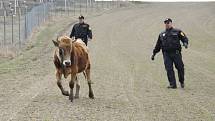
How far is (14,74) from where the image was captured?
20922 millimetres

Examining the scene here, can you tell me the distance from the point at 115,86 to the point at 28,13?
27.5 meters

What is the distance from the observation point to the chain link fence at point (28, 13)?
1405 inches

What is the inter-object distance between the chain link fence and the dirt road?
109 cm

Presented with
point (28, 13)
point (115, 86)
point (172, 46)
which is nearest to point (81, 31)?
point (115, 86)

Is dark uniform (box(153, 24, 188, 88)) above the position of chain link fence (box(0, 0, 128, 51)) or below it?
above

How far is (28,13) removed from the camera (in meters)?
44.1

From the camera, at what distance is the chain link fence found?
35.7m

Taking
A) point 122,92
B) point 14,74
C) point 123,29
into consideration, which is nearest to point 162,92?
point 122,92

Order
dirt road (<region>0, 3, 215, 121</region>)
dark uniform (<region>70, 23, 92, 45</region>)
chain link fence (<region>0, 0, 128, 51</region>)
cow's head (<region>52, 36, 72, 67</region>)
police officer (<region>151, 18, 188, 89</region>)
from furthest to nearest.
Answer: chain link fence (<region>0, 0, 128, 51</region>) < dark uniform (<region>70, 23, 92, 45</region>) < police officer (<region>151, 18, 188, 89</region>) < cow's head (<region>52, 36, 72, 67</region>) < dirt road (<region>0, 3, 215, 121</region>)

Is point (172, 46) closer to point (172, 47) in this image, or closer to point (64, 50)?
point (172, 47)

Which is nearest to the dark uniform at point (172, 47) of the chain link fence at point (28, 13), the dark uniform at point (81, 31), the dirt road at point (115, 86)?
the dirt road at point (115, 86)

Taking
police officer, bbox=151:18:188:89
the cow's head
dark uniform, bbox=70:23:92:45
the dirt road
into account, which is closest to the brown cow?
the cow's head

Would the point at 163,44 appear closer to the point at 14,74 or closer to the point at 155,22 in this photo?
the point at 14,74

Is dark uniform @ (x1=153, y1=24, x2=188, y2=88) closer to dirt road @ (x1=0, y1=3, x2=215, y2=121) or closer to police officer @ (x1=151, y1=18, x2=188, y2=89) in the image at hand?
police officer @ (x1=151, y1=18, x2=188, y2=89)
